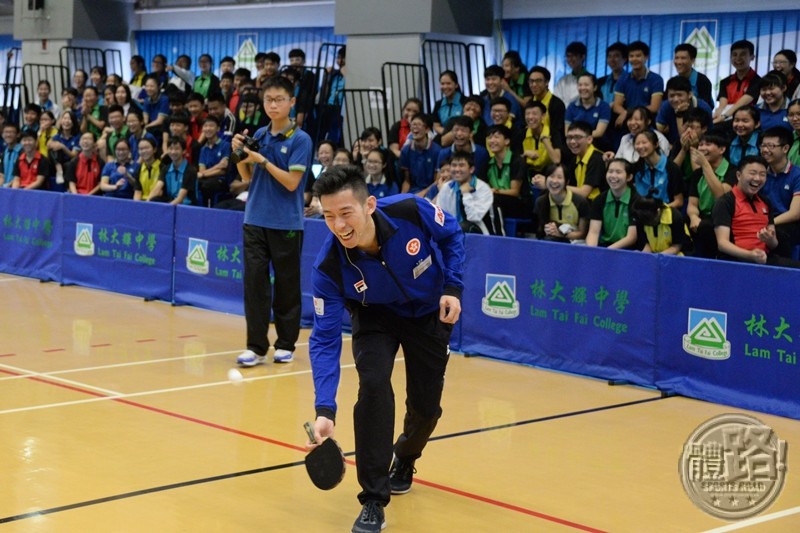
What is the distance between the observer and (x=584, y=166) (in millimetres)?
11664

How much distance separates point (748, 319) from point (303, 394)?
3299mm

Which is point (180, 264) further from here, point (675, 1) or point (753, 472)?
point (753, 472)

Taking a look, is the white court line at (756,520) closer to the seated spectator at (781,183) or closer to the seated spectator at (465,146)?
the seated spectator at (781,183)

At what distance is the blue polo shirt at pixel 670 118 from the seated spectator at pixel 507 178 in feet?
5.01

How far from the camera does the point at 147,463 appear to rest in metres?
6.50

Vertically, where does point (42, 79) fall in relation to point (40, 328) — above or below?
above

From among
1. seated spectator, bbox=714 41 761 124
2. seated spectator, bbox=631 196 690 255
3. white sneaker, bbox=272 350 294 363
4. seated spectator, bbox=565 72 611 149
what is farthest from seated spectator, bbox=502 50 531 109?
white sneaker, bbox=272 350 294 363

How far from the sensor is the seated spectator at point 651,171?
10445mm

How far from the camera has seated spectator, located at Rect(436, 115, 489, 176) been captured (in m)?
12.2

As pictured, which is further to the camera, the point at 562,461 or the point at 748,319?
the point at 748,319

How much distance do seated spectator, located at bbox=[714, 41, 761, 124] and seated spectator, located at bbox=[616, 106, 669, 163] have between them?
82cm

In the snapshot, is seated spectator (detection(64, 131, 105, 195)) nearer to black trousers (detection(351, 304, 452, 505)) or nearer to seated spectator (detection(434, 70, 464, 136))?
seated spectator (detection(434, 70, 464, 136))

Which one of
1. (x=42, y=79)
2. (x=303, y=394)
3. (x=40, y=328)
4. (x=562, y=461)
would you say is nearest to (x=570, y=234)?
(x=303, y=394)

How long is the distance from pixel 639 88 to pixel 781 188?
3.27 meters
